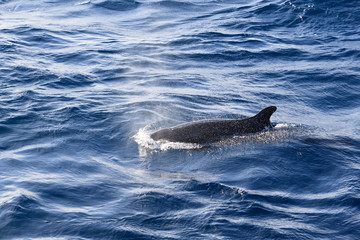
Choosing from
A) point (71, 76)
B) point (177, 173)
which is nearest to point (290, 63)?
point (71, 76)

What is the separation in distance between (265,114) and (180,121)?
2.35m

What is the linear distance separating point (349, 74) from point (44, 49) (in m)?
11.6

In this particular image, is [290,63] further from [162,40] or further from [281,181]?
[281,181]

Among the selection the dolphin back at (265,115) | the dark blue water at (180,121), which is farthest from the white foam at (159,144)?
the dolphin back at (265,115)

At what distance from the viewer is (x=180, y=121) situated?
14172 millimetres

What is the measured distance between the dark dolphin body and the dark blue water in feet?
0.89

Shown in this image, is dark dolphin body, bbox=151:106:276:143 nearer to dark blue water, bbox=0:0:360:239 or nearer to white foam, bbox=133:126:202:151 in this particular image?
white foam, bbox=133:126:202:151

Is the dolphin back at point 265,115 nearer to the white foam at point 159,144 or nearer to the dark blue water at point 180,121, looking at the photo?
the dark blue water at point 180,121

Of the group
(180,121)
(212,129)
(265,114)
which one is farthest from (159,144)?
(265,114)

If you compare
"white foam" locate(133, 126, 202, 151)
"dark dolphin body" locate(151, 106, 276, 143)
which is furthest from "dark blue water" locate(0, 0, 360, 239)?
"dark dolphin body" locate(151, 106, 276, 143)

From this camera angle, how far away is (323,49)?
2139 centimetres

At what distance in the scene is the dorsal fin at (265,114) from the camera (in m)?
12.8

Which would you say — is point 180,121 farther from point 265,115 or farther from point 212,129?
point 265,115

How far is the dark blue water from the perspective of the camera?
9180 mm
